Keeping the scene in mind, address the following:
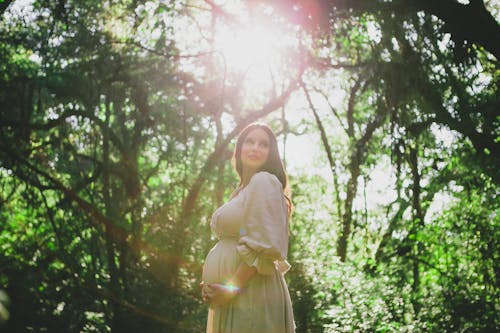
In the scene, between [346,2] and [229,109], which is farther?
[229,109]

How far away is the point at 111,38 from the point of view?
314 inches

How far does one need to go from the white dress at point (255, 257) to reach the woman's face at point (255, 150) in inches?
9.3

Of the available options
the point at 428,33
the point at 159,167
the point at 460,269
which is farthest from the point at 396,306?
the point at 159,167

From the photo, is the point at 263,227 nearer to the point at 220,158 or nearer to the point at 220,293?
the point at 220,293

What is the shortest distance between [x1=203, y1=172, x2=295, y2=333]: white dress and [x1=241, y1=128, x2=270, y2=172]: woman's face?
0.24m

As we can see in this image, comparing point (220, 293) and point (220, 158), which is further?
point (220, 158)

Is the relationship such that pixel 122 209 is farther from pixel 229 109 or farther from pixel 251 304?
pixel 251 304

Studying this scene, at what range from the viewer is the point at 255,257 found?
2219 millimetres

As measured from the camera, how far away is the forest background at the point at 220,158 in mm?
5137

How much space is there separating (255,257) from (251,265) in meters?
0.04

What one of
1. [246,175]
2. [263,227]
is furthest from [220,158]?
[263,227]

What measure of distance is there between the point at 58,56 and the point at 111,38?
91 centimetres

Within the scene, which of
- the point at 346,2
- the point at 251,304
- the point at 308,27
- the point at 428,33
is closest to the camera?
the point at 251,304

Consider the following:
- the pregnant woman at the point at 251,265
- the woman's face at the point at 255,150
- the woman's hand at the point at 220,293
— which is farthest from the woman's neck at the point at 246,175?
the woman's hand at the point at 220,293
